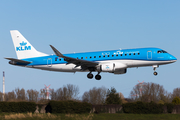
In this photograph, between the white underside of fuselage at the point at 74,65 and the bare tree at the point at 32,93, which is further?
the bare tree at the point at 32,93

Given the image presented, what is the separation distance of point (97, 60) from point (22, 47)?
1590 centimetres

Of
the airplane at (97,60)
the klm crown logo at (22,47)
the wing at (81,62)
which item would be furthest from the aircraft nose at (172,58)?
the klm crown logo at (22,47)

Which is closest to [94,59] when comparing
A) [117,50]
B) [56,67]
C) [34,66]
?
[117,50]

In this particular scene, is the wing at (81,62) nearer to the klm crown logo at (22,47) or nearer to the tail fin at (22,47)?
the tail fin at (22,47)

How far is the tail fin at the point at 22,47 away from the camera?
4944cm

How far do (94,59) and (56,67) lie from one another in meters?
7.00

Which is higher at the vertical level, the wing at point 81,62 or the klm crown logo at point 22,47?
the klm crown logo at point 22,47

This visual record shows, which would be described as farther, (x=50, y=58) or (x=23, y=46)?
(x=23, y=46)

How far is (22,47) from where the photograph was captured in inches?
2004

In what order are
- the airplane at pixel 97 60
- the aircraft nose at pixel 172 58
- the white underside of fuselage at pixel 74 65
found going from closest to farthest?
1. the aircraft nose at pixel 172 58
2. the airplane at pixel 97 60
3. the white underside of fuselage at pixel 74 65

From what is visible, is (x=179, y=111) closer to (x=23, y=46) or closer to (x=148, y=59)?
(x=148, y=59)

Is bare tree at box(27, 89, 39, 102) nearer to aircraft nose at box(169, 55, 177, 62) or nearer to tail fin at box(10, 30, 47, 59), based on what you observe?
tail fin at box(10, 30, 47, 59)

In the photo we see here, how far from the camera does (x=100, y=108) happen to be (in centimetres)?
4372

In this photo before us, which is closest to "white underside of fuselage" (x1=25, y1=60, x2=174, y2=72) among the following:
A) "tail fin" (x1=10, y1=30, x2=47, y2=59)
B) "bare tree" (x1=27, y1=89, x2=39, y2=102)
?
"tail fin" (x1=10, y1=30, x2=47, y2=59)
